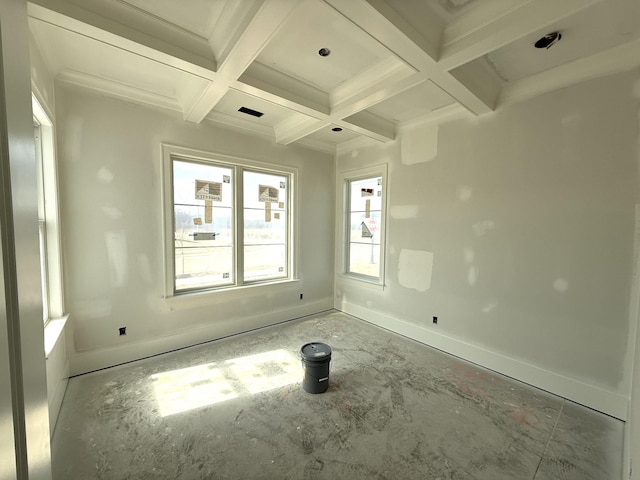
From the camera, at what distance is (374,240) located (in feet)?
13.4

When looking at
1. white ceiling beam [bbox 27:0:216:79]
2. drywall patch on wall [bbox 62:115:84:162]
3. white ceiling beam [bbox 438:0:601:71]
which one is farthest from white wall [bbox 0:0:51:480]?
white ceiling beam [bbox 438:0:601:71]

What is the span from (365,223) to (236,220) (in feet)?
6.41

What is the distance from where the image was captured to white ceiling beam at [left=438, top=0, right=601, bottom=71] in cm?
151

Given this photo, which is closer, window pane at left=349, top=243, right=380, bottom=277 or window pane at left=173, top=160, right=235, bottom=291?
window pane at left=173, top=160, right=235, bottom=291

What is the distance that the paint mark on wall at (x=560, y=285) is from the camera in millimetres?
2358

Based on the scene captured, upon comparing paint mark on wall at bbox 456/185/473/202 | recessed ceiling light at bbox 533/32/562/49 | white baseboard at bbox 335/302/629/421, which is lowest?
white baseboard at bbox 335/302/629/421

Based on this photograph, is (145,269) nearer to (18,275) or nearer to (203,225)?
(203,225)

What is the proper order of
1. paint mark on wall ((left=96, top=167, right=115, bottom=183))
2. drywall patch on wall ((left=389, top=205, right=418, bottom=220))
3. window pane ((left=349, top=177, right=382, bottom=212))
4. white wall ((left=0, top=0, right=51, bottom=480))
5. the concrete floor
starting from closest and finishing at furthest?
white wall ((left=0, top=0, right=51, bottom=480)) < the concrete floor < paint mark on wall ((left=96, top=167, right=115, bottom=183)) < drywall patch on wall ((left=389, top=205, right=418, bottom=220)) < window pane ((left=349, top=177, right=382, bottom=212))

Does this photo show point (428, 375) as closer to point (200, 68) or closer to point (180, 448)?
point (180, 448)

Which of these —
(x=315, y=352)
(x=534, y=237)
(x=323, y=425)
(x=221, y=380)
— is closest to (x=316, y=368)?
(x=315, y=352)

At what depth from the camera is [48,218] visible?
2.29 metres

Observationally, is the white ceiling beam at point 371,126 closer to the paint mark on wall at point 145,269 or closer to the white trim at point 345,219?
the white trim at point 345,219

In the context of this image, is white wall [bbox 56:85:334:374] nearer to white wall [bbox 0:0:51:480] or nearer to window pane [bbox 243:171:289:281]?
window pane [bbox 243:171:289:281]

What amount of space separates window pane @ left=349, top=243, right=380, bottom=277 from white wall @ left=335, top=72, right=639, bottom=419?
567 millimetres
